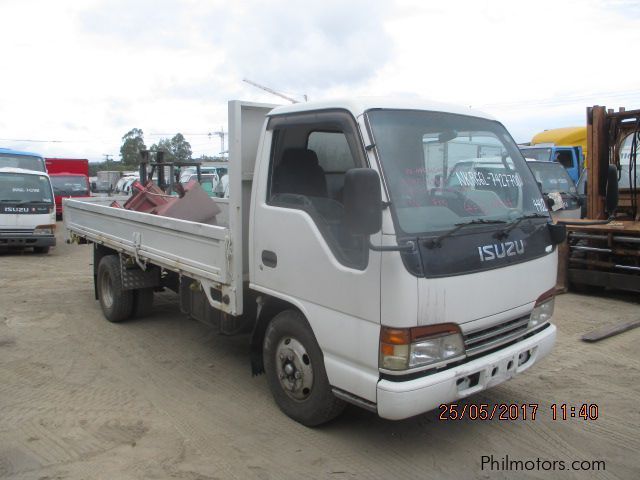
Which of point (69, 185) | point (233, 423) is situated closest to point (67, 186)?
point (69, 185)

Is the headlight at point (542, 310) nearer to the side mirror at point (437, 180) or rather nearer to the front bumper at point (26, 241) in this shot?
the side mirror at point (437, 180)

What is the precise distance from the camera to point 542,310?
4.03 metres

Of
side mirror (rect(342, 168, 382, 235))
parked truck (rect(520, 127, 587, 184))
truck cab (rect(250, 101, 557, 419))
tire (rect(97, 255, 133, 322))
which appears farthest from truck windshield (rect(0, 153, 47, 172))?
side mirror (rect(342, 168, 382, 235))

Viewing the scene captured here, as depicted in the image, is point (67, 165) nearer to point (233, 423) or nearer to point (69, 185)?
point (69, 185)

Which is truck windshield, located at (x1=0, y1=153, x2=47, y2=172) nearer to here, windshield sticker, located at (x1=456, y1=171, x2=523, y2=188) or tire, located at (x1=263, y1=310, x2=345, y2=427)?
tire, located at (x1=263, y1=310, x2=345, y2=427)

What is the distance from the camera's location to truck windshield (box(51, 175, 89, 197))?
21.7m

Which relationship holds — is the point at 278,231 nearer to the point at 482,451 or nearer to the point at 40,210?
the point at 482,451

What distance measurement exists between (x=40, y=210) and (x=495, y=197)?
12012 mm

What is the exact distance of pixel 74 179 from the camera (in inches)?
874

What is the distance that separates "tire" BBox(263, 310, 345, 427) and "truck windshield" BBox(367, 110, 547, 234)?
112 centimetres

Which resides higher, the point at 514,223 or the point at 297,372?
the point at 514,223

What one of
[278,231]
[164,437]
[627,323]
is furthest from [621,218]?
[164,437]

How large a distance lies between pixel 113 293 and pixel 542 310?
16.1 ft

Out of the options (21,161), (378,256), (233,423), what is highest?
(21,161)
